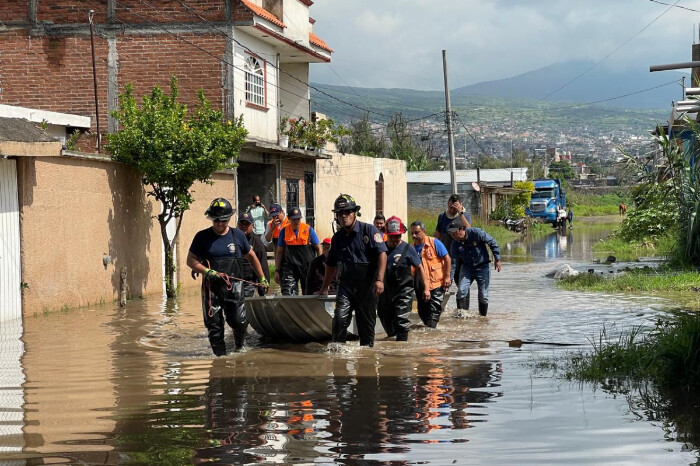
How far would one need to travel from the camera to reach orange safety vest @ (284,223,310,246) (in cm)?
1578

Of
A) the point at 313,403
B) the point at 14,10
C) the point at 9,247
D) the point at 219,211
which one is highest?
the point at 14,10

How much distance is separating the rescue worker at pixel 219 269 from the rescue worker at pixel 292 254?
359cm

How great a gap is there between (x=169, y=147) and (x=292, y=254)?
4810 millimetres

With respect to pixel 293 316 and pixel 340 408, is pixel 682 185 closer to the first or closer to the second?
pixel 293 316

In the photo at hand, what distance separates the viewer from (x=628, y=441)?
284 inches

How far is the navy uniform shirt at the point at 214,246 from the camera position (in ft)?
39.1

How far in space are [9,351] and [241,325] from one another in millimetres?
2984

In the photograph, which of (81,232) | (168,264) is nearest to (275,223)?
(81,232)

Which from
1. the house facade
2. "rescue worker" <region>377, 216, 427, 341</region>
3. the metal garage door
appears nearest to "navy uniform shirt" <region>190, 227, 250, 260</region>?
"rescue worker" <region>377, 216, 427, 341</region>

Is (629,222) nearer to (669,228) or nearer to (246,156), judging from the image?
(669,228)

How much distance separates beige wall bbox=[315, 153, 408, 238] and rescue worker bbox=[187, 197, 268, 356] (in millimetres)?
21700

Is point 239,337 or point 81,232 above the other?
point 81,232

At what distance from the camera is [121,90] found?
2566cm

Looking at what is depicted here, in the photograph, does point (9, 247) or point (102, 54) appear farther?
point (102, 54)
